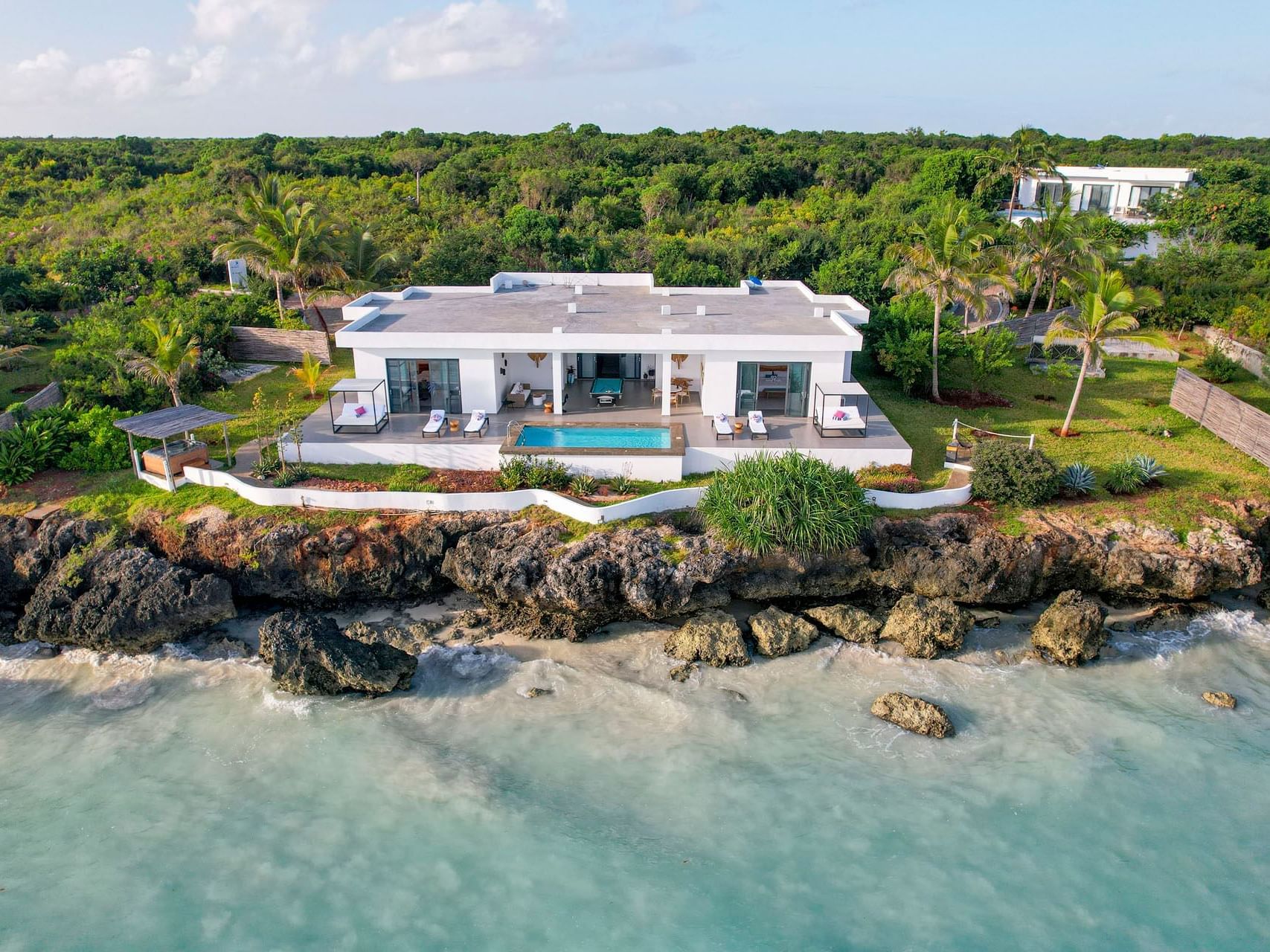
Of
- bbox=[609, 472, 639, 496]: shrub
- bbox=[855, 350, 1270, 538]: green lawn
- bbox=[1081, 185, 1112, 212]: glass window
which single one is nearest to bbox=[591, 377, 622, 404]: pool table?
bbox=[609, 472, 639, 496]: shrub

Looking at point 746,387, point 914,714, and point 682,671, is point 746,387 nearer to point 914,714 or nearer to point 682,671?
point 682,671

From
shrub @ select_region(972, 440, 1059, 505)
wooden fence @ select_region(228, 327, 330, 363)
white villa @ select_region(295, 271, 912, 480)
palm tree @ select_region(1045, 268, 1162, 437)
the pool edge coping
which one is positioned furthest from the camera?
wooden fence @ select_region(228, 327, 330, 363)

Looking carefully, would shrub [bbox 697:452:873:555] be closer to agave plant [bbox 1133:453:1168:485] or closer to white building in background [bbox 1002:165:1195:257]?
agave plant [bbox 1133:453:1168:485]

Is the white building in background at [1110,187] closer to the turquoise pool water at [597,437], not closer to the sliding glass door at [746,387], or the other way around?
the sliding glass door at [746,387]

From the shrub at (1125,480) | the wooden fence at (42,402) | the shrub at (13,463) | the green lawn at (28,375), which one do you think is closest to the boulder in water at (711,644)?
the shrub at (1125,480)

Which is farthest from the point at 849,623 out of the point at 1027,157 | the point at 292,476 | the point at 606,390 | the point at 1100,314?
the point at 1027,157

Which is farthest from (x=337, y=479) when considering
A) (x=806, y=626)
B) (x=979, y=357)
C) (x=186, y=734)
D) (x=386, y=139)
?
(x=386, y=139)
